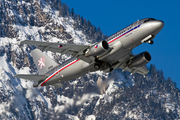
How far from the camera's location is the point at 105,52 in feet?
164

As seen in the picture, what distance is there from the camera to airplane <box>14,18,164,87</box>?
4847 centimetres

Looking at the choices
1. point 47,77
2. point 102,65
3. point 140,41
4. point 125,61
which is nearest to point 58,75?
point 47,77

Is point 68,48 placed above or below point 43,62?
below

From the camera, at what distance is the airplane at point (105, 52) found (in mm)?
48469

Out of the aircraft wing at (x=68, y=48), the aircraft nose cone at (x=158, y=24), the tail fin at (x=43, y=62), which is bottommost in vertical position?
the aircraft nose cone at (x=158, y=24)

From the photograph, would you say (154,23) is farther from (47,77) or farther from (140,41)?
(47,77)

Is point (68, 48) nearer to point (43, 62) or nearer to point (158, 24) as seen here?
point (158, 24)

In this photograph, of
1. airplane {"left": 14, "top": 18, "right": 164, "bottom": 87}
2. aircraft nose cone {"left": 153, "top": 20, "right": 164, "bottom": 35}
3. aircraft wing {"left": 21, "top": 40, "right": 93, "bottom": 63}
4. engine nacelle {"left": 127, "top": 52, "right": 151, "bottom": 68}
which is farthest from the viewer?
engine nacelle {"left": 127, "top": 52, "right": 151, "bottom": 68}

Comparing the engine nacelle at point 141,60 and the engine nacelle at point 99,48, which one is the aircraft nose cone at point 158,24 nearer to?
the engine nacelle at point 99,48

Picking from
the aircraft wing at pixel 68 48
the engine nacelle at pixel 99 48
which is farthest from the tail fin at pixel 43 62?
the engine nacelle at pixel 99 48

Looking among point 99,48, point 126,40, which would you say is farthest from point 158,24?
point 99,48

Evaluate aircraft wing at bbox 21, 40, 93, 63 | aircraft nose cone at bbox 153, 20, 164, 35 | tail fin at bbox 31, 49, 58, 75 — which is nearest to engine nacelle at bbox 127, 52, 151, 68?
aircraft wing at bbox 21, 40, 93, 63

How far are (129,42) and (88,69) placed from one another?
9545 millimetres

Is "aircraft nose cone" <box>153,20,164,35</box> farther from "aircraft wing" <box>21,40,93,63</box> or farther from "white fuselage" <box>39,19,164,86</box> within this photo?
"aircraft wing" <box>21,40,93,63</box>
